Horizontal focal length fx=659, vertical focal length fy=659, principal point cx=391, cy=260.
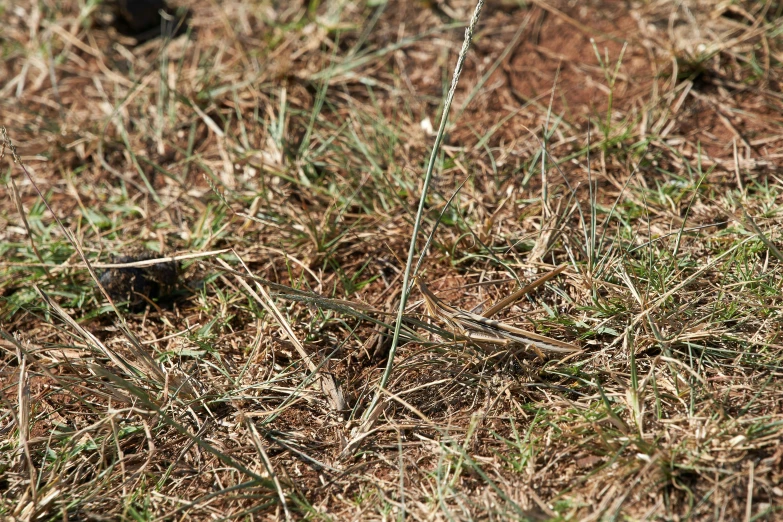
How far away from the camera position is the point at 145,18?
10.5 ft

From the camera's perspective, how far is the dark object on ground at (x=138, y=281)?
Result: 2115 millimetres

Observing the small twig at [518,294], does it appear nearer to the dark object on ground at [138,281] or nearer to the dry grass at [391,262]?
the dry grass at [391,262]

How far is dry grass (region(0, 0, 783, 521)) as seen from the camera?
5.19 feet

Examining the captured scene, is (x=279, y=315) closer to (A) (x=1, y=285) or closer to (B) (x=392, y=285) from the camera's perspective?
(B) (x=392, y=285)

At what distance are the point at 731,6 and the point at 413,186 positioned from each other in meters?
1.54

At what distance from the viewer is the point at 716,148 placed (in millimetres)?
2342

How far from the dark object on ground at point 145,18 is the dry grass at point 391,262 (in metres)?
0.08

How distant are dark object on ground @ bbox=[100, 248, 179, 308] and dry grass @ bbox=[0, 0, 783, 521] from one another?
0.05m

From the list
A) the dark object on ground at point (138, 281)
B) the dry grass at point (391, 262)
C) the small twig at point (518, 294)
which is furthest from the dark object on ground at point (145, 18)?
the small twig at point (518, 294)

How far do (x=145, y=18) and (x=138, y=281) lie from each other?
5.57 feet

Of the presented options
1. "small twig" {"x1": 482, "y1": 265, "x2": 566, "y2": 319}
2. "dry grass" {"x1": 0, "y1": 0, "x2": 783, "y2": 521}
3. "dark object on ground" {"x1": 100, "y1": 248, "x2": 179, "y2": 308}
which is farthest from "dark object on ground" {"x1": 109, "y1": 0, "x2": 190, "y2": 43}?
"small twig" {"x1": 482, "y1": 265, "x2": 566, "y2": 319}

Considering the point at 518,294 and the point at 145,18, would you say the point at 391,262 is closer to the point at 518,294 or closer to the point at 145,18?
the point at 518,294

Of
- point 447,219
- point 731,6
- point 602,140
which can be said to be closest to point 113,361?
point 447,219

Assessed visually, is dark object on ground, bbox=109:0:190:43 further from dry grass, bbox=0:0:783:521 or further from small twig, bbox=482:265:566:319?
small twig, bbox=482:265:566:319
